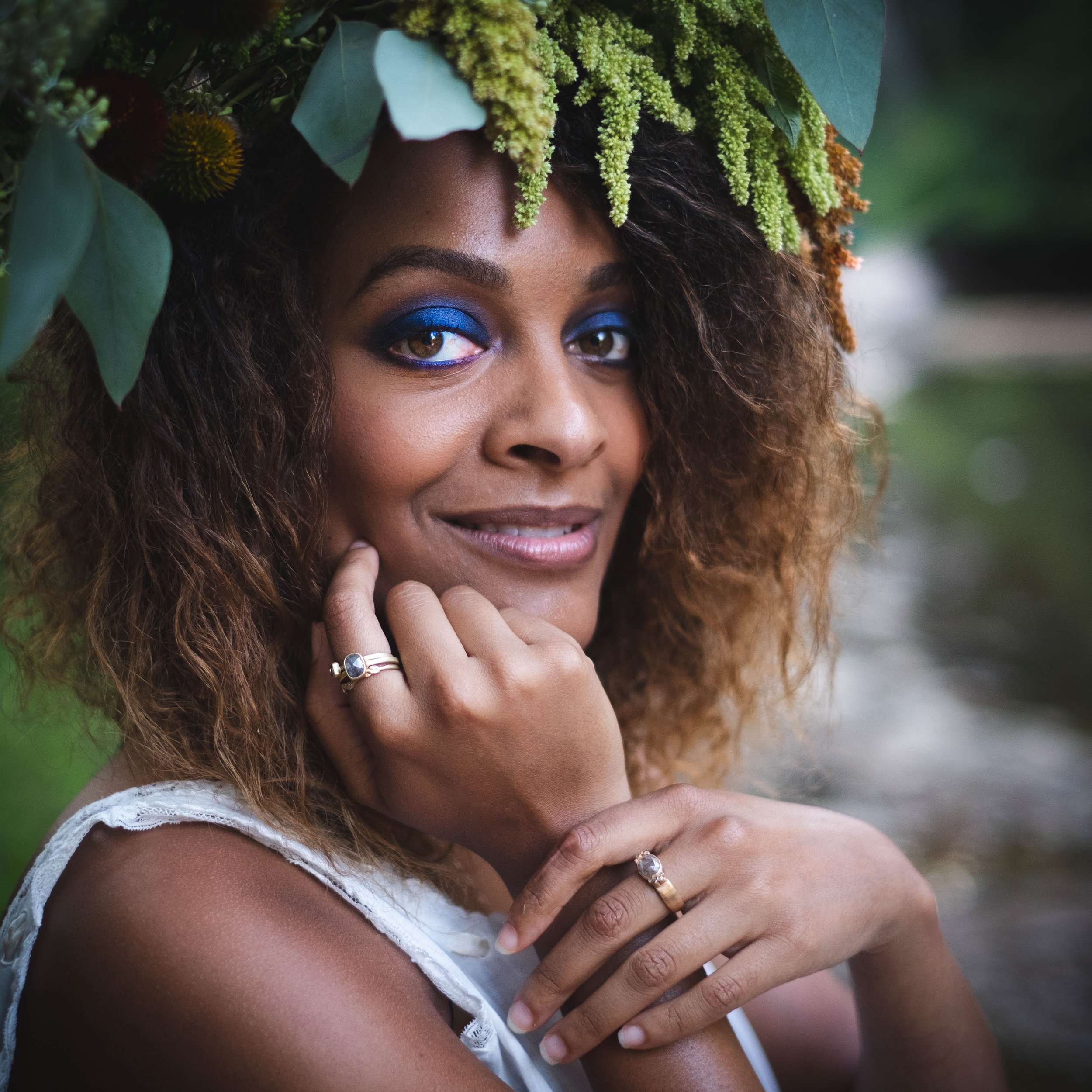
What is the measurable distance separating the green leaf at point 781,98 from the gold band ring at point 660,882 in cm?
111

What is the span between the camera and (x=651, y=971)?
1126 millimetres

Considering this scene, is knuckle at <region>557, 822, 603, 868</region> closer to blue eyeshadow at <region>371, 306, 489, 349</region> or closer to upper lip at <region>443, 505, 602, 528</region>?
upper lip at <region>443, 505, 602, 528</region>

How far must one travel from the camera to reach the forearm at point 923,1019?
1.55m

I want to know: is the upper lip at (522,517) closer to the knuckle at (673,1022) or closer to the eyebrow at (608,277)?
the eyebrow at (608,277)

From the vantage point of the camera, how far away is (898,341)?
15672 mm

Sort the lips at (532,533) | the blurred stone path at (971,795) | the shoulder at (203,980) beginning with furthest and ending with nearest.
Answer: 1. the blurred stone path at (971,795)
2. the lips at (532,533)
3. the shoulder at (203,980)

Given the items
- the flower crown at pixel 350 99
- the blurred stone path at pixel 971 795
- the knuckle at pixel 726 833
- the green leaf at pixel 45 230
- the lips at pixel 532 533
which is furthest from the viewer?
the blurred stone path at pixel 971 795

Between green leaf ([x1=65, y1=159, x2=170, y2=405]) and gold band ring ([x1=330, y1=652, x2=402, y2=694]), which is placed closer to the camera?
green leaf ([x1=65, y1=159, x2=170, y2=405])

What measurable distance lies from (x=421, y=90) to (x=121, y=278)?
0.38 metres

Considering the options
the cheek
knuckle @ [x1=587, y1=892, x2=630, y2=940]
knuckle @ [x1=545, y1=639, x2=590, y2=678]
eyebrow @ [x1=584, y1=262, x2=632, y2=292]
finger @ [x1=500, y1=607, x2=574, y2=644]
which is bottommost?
knuckle @ [x1=587, y1=892, x2=630, y2=940]

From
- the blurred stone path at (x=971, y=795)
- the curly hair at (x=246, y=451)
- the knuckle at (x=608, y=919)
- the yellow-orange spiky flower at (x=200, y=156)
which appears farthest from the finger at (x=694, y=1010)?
the yellow-orange spiky flower at (x=200, y=156)

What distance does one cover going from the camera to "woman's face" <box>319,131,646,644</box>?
1321 millimetres

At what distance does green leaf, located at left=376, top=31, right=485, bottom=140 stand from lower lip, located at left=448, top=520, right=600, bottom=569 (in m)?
0.61

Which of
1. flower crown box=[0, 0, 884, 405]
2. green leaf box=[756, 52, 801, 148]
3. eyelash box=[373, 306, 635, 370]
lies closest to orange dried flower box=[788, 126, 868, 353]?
flower crown box=[0, 0, 884, 405]
